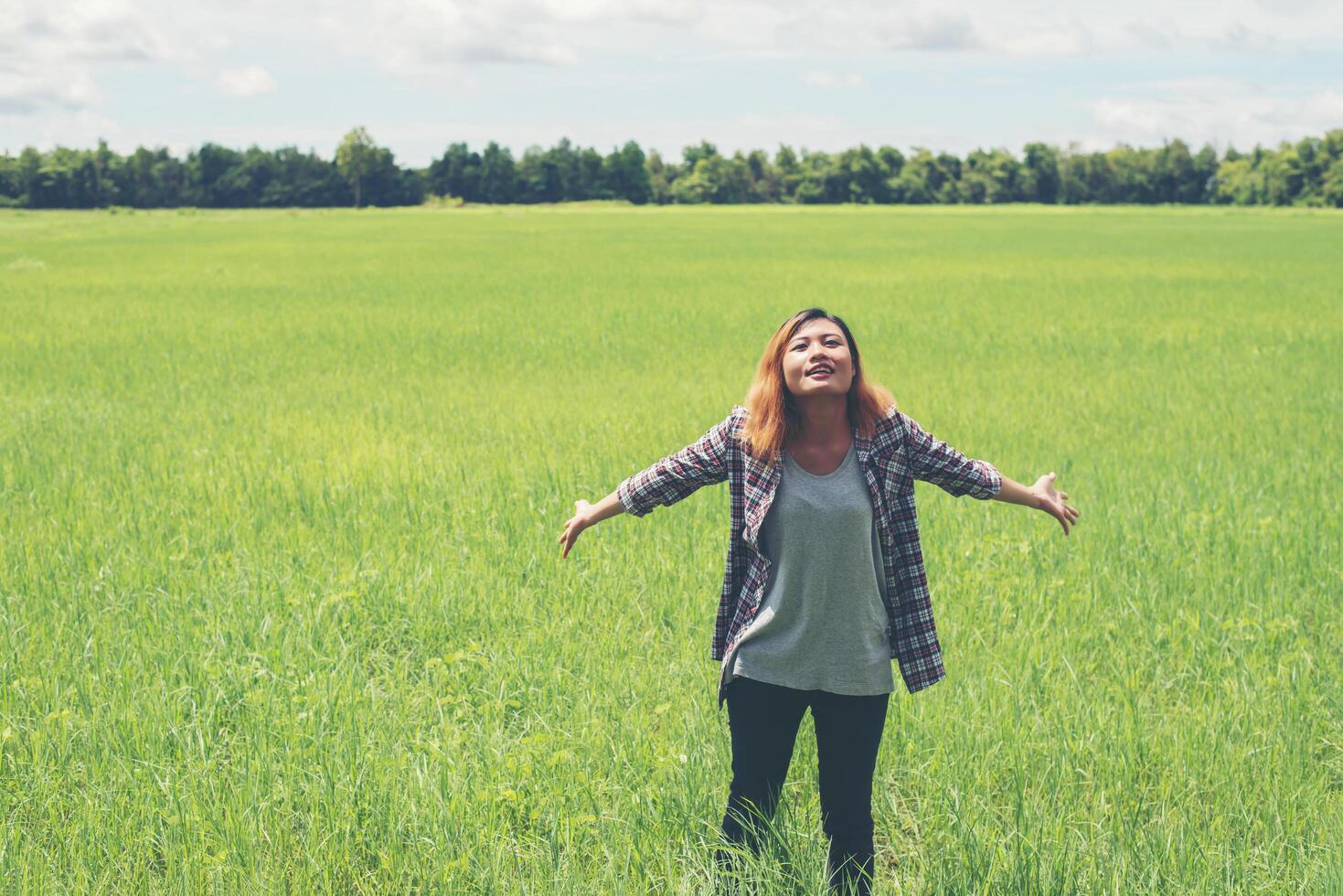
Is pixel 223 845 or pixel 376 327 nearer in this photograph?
pixel 223 845

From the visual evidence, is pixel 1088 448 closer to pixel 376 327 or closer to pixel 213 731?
pixel 213 731

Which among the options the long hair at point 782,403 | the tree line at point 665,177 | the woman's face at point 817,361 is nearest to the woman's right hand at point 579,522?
the long hair at point 782,403

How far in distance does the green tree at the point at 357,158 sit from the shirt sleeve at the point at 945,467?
118851mm

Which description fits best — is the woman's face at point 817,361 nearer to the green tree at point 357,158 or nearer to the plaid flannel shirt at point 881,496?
the plaid flannel shirt at point 881,496

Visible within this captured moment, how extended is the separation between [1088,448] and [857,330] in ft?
25.9

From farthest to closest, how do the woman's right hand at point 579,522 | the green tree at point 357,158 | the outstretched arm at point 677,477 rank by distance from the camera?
the green tree at point 357,158 → the woman's right hand at point 579,522 → the outstretched arm at point 677,477

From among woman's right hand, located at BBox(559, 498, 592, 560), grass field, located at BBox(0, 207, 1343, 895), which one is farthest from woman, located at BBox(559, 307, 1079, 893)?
grass field, located at BBox(0, 207, 1343, 895)

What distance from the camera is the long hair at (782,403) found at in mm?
2666

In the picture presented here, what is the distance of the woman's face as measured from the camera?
2.60 meters

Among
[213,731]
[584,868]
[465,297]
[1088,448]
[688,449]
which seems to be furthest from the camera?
[465,297]

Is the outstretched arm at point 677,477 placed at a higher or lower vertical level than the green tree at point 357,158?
lower

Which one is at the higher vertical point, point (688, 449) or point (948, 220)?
point (948, 220)

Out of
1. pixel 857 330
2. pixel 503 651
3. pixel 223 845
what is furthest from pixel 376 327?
pixel 223 845

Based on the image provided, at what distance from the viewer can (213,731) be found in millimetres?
3906
